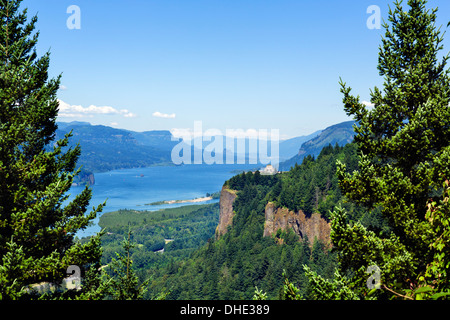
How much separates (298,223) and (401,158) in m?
83.7

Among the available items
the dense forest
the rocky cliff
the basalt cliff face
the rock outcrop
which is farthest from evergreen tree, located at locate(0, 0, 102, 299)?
the rock outcrop

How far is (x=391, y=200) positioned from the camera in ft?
33.4

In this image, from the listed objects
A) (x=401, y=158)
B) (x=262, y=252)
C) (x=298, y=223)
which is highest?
(x=401, y=158)

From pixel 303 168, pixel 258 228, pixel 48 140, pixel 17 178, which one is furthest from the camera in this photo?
pixel 303 168

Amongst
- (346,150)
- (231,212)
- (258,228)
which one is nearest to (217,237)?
(231,212)

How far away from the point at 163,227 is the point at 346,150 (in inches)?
5123

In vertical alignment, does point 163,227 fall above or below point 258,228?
below

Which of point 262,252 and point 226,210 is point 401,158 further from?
point 226,210

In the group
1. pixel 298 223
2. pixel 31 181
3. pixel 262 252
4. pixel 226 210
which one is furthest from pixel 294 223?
pixel 31 181

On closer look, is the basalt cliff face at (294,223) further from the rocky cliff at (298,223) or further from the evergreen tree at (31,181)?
the evergreen tree at (31,181)

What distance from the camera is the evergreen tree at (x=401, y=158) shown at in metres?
9.48

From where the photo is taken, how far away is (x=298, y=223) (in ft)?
297

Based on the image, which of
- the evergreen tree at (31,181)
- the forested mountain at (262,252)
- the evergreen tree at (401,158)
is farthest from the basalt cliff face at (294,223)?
the evergreen tree at (31,181)
